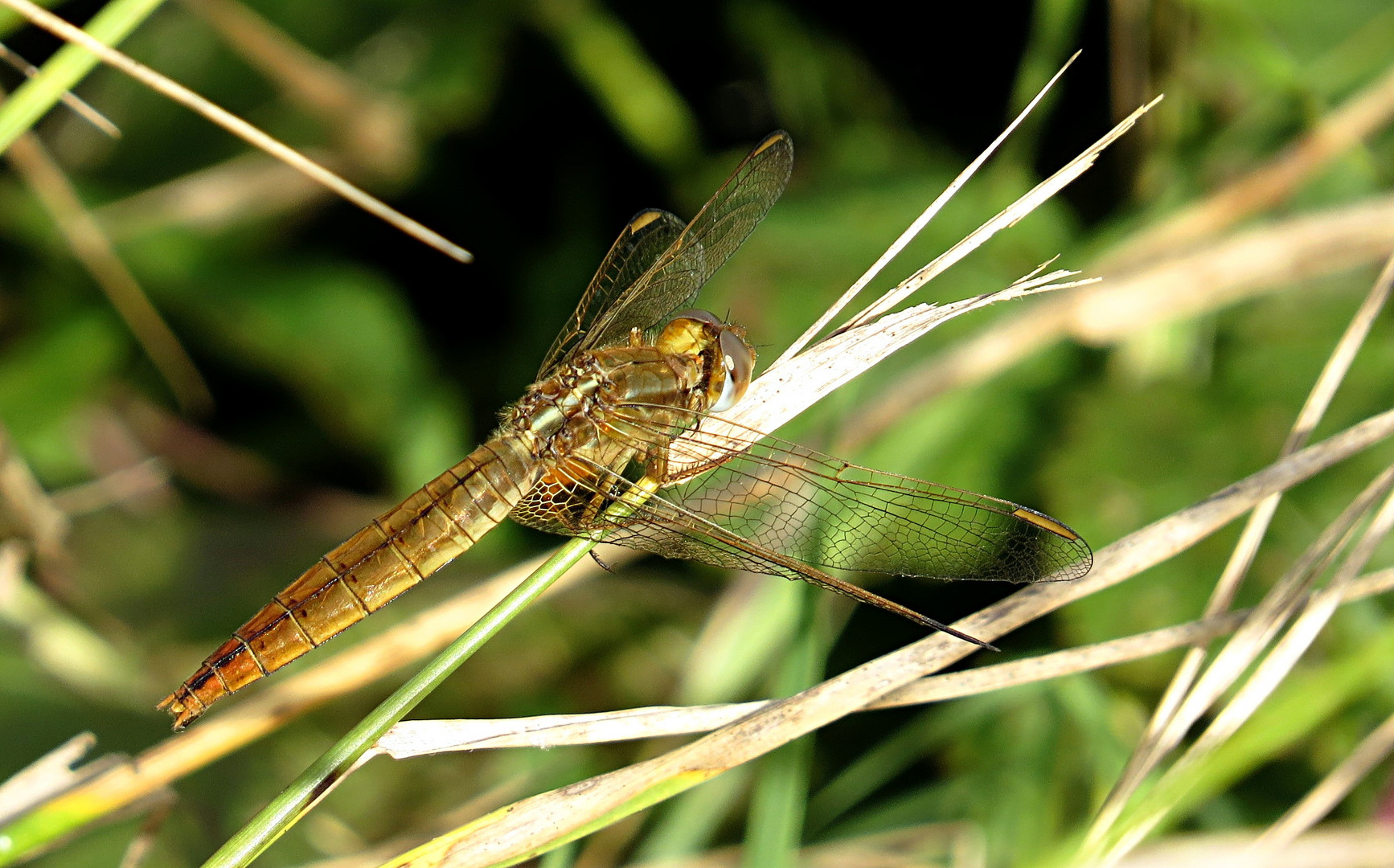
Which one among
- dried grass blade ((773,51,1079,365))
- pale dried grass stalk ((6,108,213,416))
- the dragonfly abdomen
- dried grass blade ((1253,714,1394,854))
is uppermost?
pale dried grass stalk ((6,108,213,416))

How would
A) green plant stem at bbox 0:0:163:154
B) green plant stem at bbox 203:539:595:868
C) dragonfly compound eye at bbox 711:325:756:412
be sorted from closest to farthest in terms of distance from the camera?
green plant stem at bbox 203:539:595:868 → green plant stem at bbox 0:0:163:154 → dragonfly compound eye at bbox 711:325:756:412

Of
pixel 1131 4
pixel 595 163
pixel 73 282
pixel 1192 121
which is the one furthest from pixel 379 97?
pixel 1192 121

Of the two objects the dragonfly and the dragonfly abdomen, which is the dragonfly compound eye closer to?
the dragonfly

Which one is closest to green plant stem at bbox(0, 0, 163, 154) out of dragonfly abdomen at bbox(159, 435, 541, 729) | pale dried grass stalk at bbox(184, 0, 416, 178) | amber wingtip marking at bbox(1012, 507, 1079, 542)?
dragonfly abdomen at bbox(159, 435, 541, 729)

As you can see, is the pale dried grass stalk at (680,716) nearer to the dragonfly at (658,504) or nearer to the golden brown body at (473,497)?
the dragonfly at (658,504)

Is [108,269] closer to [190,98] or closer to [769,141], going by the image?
[190,98]

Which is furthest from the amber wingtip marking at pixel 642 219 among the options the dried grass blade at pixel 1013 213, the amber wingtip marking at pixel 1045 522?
the amber wingtip marking at pixel 1045 522
